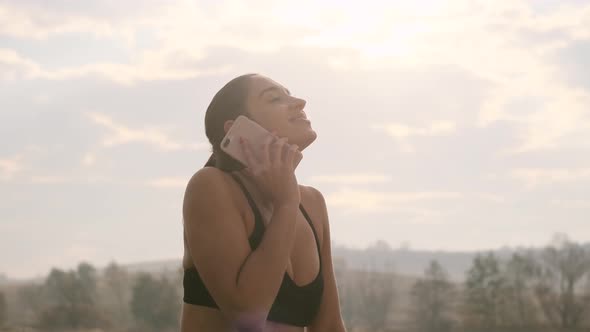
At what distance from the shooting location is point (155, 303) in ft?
177

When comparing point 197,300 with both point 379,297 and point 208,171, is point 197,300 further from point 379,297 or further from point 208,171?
point 379,297

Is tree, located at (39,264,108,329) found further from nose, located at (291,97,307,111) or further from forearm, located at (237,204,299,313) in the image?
forearm, located at (237,204,299,313)

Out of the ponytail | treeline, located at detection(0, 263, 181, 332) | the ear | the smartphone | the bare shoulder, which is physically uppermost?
the ear

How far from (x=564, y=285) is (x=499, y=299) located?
17.7 ft

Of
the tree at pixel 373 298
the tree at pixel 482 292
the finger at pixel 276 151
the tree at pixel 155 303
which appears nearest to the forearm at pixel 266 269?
the finger at pixel 276 151

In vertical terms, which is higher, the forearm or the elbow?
the forearm

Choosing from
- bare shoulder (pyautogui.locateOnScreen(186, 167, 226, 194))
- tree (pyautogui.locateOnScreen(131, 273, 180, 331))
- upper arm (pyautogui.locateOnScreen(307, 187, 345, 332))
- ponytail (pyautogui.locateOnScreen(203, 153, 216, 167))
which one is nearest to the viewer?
bare shoulder (pyautogui.locateOnScreen(186, 167, 226, 194))

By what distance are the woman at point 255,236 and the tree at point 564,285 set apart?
52220 millimetres

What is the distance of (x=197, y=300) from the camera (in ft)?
12.7

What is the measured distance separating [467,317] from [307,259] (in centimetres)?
5623

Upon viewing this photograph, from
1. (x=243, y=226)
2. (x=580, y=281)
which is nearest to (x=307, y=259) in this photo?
(x=243, y=226)

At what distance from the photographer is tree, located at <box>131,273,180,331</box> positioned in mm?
52000

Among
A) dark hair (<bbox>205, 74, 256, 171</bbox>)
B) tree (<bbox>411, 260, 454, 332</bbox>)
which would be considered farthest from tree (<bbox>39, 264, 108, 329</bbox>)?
dark hair (<bbox>205, 74, 256, 171</bbox>)

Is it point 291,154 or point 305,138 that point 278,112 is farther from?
point 291,154
